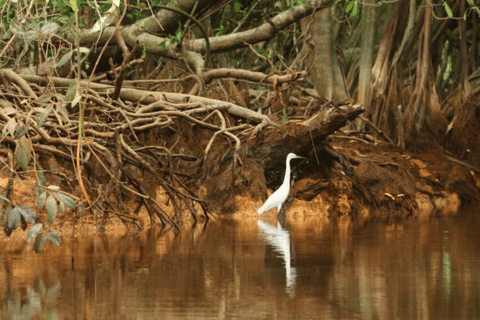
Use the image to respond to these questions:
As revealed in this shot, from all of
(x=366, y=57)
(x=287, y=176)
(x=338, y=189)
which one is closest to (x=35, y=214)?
(x=287, y=176)

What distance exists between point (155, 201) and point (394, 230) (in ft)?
7.59

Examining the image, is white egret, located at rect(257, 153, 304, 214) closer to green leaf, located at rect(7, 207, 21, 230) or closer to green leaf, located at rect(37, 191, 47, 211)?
green leaf, located at rect(37, 191, 47, 211)

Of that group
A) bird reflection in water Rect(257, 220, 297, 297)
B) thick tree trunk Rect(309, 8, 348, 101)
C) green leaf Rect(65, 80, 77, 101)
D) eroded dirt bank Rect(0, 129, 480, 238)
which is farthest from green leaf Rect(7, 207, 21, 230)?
thick tree trunk Rect(309, 8, 348, 101)

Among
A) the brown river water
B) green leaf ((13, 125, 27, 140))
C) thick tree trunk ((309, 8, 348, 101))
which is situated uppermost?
thick tree trunk ((309, 8, 348, 101))

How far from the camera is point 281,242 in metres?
9.44

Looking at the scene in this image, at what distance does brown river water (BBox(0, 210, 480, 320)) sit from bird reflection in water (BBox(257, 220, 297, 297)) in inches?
0.5

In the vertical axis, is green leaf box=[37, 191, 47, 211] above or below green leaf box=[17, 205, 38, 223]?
above

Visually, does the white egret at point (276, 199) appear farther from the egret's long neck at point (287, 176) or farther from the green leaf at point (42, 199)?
the green leaf at point (42, 199)

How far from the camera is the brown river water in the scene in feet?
19.8

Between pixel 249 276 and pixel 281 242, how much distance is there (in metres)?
2.14

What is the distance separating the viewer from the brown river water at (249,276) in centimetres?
604

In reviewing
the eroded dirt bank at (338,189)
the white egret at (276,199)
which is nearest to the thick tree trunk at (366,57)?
the eroded dirt bank at (338,189)

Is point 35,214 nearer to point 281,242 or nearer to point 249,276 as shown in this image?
point 249,276

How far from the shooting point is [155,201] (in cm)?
A: 1075
